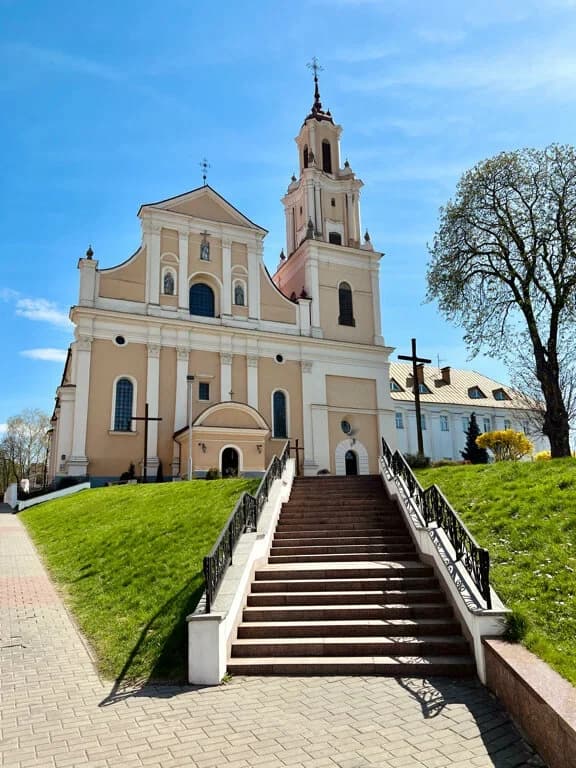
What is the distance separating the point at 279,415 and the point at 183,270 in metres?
10.3

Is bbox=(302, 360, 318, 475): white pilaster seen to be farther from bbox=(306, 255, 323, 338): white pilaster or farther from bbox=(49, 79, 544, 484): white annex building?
bbox=(306, 255, 323, 338): white pilaster

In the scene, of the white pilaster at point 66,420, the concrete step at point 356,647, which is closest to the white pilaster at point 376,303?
the white pilaster at point 66,420

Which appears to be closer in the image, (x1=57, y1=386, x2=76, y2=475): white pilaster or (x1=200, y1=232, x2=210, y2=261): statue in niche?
(x1=57, y1=386, x2=76, y2=475): white pilaster

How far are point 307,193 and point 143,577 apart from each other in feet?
111

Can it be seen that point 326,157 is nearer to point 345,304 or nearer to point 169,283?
point 345,304

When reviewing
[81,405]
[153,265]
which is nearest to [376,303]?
[153,265]

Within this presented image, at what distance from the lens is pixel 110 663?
23.9 feet

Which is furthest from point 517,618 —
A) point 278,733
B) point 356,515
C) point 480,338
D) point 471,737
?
point 480,338

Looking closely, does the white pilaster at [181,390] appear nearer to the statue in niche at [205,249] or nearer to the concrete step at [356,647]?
the statue in niche at [205,249]

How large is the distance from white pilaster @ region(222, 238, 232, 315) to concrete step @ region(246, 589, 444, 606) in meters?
26.2

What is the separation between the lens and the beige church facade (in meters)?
29.3

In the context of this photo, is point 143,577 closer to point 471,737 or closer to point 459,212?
point 471,737

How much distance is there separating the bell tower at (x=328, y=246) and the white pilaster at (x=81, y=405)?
14.1 metres

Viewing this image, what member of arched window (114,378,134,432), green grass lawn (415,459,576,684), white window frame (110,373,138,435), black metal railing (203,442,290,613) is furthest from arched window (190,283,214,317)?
green grass lawn (415,459,576,684)
